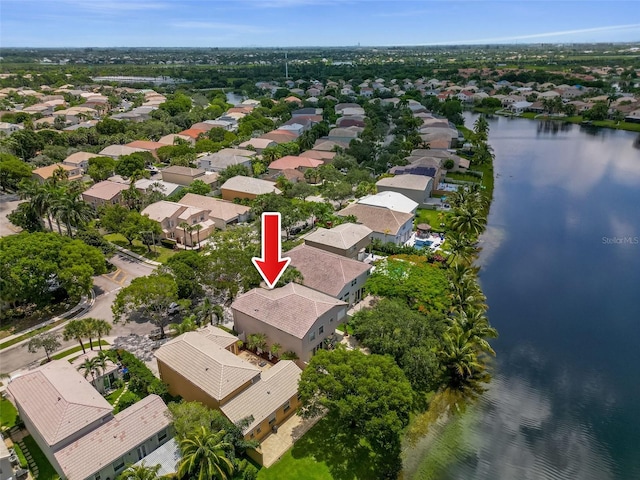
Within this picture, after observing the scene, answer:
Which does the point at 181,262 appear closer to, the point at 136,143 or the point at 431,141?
the point at 136,143

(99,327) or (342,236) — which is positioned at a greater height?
(342,236)

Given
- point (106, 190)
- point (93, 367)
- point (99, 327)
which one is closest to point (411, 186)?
point (106, 190)

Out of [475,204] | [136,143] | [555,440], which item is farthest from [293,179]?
[555,440]

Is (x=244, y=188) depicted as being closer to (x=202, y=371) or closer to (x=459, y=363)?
(x=202, y=371)

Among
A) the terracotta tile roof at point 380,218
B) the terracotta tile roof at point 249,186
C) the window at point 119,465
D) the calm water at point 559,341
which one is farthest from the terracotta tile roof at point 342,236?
the window at point 119,465

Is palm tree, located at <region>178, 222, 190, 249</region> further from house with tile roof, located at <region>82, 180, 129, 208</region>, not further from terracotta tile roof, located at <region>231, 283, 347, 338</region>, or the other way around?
terracotta tile roof, located at <region>231, 283, 347, 338</region>

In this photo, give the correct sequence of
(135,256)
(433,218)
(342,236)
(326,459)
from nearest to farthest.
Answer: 1. (326,459)
2. (342,236)
3. (135,256)
4. (433,218)
